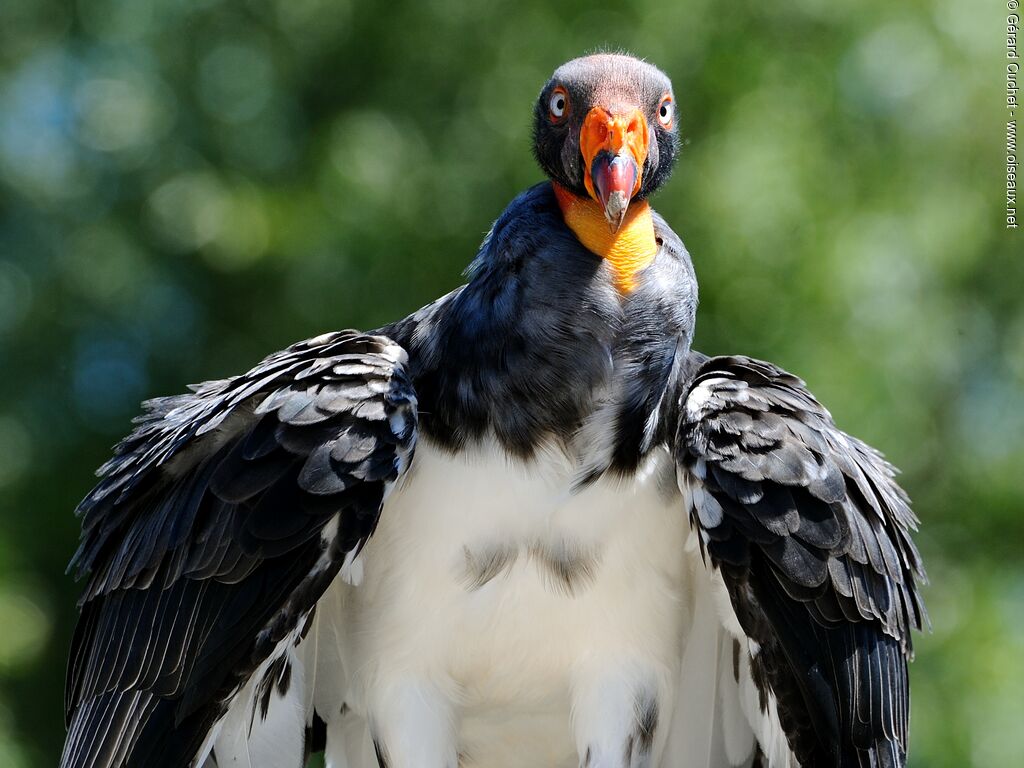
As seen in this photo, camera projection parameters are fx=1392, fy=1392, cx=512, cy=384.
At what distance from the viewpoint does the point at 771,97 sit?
7527 mm

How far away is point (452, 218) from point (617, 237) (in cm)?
409

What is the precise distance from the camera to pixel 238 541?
3.22 metres

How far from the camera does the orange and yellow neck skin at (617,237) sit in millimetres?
3480

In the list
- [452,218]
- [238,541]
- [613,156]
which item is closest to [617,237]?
[613,156]

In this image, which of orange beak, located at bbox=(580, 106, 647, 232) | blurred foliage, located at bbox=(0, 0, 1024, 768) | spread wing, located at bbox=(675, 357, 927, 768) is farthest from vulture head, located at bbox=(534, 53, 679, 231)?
blurred foliage, located at bbox=(0, 0, 1024, 768)

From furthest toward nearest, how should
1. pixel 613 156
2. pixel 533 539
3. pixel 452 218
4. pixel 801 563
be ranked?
1. pixel 452 218
2. pixel 533 539
3. pixel 613 156
4. pixel 801 563

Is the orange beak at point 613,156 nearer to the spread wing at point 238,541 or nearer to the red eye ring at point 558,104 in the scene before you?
the red eye ring at point 558,104

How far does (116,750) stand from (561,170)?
1783 millimetres

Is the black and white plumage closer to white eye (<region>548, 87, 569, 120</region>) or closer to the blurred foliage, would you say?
white eye (<region>548, 87, 569, 120</region>)

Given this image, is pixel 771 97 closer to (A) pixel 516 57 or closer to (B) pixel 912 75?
(B) pixel 912 75

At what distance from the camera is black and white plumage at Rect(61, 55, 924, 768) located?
128 inches

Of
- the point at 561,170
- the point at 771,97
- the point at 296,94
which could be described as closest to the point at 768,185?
the point at 771,97

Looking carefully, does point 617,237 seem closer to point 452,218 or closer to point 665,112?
point 665,112

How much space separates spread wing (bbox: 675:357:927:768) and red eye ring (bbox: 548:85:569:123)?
0.79 meters
